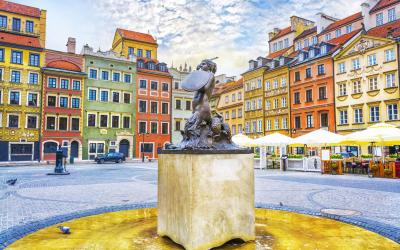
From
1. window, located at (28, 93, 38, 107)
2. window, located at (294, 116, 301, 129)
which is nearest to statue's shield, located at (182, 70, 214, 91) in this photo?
window, located at (294, 116, 301, 129)

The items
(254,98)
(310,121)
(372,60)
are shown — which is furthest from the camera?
(254,98)

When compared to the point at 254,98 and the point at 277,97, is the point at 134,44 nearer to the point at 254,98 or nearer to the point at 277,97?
the point at 254,98

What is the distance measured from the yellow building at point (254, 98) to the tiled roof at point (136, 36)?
1683 centimetres

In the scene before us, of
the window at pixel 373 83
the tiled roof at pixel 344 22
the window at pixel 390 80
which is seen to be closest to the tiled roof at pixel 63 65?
the tiled roof at pixel 344 22

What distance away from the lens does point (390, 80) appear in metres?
30.9

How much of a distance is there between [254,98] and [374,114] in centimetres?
1898

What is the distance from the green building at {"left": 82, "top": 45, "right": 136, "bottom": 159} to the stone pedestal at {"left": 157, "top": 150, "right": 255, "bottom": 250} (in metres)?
40.3

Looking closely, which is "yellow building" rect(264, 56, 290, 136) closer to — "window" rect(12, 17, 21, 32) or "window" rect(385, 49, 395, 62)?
"window" rect(385, 49, 395, 62)

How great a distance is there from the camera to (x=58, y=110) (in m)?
41.2

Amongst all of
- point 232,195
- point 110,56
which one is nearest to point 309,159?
point 232,195

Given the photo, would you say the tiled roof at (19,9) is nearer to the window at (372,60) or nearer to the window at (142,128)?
the window at (142,128)

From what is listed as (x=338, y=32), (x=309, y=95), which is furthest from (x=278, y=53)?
(x=309, y=95)

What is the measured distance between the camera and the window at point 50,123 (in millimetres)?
40406

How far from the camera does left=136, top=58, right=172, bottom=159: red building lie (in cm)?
4766
